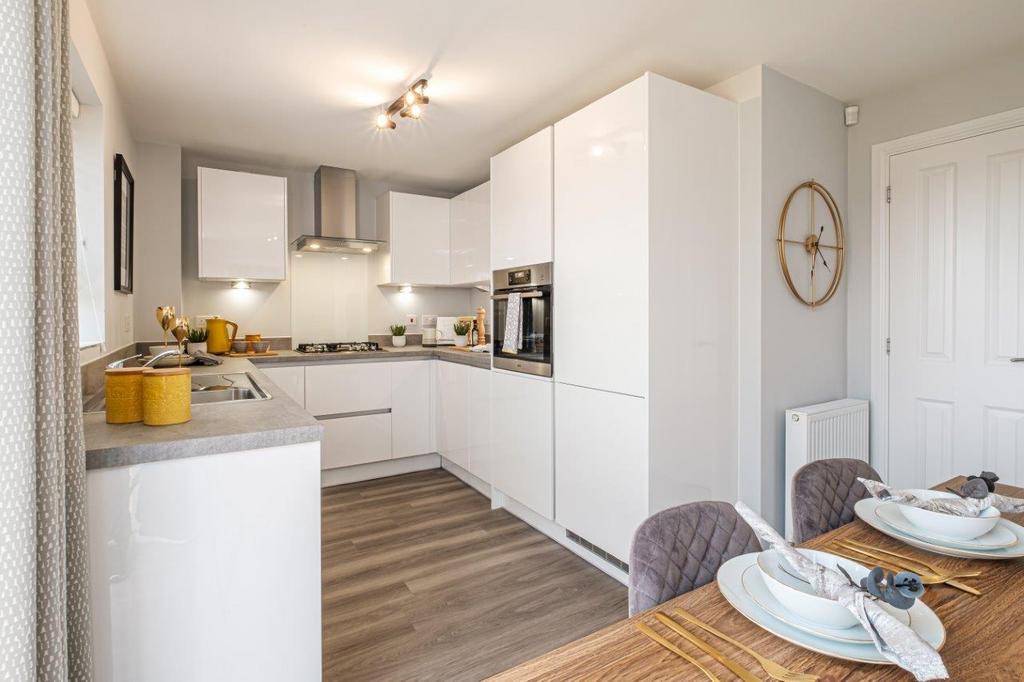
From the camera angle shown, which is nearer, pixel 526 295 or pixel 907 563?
pixel 907 563

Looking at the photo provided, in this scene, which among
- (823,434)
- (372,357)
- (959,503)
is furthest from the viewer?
(372,357)

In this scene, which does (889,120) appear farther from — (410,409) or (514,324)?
(410,409)

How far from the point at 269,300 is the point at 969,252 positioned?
448cm

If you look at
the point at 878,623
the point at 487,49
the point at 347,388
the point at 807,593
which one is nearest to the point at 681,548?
the point at 807,593

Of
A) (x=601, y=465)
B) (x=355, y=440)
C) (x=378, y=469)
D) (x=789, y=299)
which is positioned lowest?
(x=378, y=469)

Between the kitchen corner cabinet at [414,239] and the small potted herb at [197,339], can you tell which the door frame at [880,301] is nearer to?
the kitchen corner cabinet at [414,239]

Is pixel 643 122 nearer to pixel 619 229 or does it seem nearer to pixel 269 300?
pixel 619 229

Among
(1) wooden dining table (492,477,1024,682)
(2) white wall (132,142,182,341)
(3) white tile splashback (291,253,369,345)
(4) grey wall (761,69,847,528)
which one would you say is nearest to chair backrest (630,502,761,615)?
(1) wooden dining table (492,477,1024,682)

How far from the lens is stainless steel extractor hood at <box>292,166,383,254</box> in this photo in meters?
4.10

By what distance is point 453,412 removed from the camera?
3930mm

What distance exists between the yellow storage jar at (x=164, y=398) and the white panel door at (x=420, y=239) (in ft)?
9.74

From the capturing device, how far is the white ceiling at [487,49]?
2.11 m

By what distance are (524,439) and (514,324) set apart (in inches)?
26.0

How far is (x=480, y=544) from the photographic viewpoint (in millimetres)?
2887
